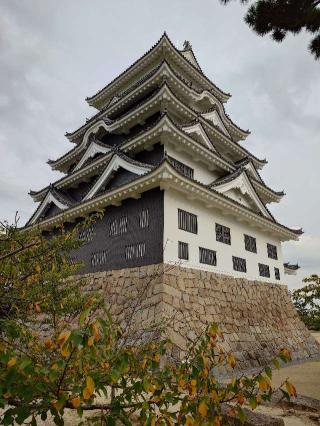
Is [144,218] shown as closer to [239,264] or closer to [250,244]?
[239,264]

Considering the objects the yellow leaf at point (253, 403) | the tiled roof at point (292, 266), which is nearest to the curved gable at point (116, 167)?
the yellow leaf at point (253, 403)

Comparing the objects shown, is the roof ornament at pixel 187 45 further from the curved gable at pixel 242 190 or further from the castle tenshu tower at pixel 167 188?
the curved gable at pixel 242 190

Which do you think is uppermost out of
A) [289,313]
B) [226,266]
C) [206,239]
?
[206,239]

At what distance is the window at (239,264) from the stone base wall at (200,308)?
0.54 m

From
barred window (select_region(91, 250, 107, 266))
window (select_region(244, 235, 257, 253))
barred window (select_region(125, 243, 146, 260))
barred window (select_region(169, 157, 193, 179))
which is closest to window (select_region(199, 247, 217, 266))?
barred window (select_region(125, 243, 146, 260))

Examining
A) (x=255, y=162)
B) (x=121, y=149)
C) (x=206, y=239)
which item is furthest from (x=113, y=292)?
(x=255, y=162)

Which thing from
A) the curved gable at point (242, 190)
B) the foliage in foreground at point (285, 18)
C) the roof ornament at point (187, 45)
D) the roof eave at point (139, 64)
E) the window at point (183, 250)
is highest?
the roof ornament at point (187, 45)

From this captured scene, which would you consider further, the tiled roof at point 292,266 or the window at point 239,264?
the tiled roof at point 292,266

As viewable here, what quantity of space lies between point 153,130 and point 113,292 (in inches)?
266

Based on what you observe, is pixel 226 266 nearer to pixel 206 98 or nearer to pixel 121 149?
pixel 121 149

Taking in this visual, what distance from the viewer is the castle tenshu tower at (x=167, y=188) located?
444 inches

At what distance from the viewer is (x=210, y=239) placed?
12.6 meters

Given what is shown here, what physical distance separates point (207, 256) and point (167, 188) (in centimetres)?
336

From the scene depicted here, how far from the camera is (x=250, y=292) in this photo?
1410 cm
